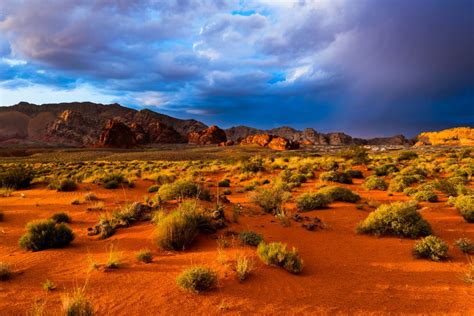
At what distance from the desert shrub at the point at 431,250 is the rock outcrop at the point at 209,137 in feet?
407

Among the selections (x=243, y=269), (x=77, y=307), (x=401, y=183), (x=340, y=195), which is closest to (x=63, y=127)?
(x=401, y=183)

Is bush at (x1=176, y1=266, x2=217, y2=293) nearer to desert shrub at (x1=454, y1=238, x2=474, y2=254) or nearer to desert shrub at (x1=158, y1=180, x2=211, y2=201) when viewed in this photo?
desert shrub at (x1=158, y1=180, x2=211, y2=201)

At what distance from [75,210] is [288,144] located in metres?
88.2

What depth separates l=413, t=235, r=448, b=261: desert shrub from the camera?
25.6ft

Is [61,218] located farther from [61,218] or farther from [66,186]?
[66,186]

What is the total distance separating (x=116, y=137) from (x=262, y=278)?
352ft

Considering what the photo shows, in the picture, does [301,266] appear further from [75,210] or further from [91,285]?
[75,210]

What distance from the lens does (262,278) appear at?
20.9 feet

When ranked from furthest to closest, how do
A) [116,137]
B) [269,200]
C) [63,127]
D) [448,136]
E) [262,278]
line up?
[63,127]
[448,136]
[116,137]
[269,200]
[262,278]

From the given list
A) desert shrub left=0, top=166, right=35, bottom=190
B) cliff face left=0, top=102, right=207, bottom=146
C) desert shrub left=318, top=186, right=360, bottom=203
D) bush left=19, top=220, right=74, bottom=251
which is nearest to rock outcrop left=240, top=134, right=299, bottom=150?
cliff face left=0, top=102, right=207, bottom=146

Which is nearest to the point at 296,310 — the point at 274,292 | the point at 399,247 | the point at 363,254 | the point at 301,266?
the point at 274,292

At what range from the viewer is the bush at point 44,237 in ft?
27.0

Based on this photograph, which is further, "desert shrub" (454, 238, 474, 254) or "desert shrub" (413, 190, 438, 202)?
"desert shrub" (413, 190, 438, 202)

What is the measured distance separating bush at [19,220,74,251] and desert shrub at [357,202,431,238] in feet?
27.6
